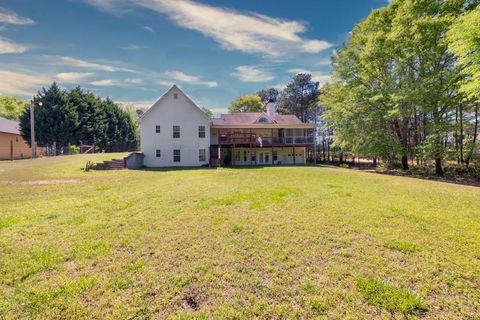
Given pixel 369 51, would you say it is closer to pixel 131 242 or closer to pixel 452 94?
pixel 452 94

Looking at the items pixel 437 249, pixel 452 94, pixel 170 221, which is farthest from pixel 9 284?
pixel 452 94

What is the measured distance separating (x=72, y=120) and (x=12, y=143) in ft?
30.1

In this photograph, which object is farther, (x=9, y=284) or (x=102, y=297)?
(x=9, y=284)

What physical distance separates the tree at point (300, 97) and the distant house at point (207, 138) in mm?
21220

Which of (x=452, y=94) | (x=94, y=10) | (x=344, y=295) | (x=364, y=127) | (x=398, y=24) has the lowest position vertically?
(x=344, y=295)

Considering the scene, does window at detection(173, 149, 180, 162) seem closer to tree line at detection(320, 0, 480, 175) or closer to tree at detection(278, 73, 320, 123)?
tree line at detection(320, 0, 480, 175)

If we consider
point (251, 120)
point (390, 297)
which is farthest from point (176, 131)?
point (390, 297)

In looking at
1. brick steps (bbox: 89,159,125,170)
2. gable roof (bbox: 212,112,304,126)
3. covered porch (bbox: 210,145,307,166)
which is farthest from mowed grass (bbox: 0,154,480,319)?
gable roof (bbox: 212,112,304,126)

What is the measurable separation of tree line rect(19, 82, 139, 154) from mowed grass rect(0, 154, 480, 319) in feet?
116

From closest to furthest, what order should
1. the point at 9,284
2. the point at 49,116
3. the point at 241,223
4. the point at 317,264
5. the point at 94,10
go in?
the point at 9,284 < the point at 317,264 < the point at 241,223 < the point at 94,10 < the point at 49,116

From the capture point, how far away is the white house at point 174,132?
25234 mm

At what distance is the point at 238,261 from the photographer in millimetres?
4234

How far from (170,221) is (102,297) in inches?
115

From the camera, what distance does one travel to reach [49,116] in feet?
115
